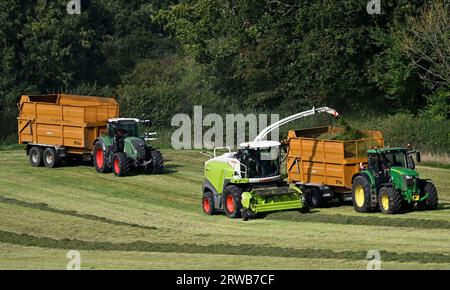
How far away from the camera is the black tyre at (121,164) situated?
39.3 metres

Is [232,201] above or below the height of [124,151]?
below

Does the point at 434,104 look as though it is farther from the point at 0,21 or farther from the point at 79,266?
the point at 79,266

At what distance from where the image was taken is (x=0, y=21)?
204 feet

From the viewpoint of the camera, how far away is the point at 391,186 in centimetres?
2998

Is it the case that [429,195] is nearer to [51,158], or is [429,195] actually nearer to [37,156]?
[51,158]

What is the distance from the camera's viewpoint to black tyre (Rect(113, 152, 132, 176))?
129 feet

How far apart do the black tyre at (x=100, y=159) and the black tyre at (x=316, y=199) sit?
33.7 feet

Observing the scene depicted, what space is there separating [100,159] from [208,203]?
9.64 meters

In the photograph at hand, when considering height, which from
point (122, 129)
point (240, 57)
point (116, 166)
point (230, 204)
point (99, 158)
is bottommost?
point (230, 204)

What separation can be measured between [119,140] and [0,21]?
24.8 meters

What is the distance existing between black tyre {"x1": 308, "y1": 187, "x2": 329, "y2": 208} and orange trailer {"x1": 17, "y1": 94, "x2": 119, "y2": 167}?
11.6 m

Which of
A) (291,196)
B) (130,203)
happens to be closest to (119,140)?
(130,203)

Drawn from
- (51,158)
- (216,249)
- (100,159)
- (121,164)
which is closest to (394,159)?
(216,249)

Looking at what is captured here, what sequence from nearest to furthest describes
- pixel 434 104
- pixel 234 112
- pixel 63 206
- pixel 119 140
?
1. pixel 63 206
2. pixel 119 140
3. pixel 434 104
4. pixel 234 112
